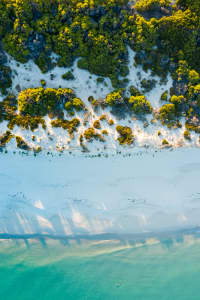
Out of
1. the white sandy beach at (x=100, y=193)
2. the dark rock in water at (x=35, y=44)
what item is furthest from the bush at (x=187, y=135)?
the dark rock in water at (x=35, y=44)

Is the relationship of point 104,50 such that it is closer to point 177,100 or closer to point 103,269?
point 177,100

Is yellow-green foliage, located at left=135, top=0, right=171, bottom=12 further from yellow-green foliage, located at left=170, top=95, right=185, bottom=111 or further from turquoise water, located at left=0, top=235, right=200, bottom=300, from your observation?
turquoise water, located at left=0, top=235, right=200, bottom=300

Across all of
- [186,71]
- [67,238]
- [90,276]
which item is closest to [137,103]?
[186,71]

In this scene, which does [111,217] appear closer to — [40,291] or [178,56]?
[40,291]

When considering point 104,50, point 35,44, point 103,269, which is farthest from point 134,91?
point 103,269

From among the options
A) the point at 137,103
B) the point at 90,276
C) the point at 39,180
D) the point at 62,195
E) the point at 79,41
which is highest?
the point at 79,41

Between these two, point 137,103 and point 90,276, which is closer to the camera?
point 137,103
